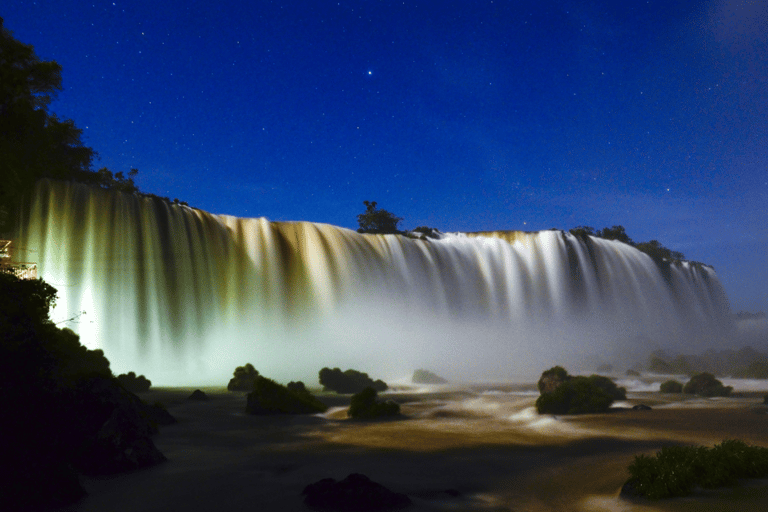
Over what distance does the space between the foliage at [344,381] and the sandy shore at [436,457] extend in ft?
18.0

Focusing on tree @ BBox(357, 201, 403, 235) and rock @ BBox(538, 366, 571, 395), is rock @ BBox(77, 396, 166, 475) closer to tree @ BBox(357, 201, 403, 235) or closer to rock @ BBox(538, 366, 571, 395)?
rock @ BBox(538, 366, 571, 395)

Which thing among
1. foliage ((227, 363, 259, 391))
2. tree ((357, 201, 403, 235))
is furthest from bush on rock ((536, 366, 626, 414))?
tree ((357, 201, 403, 235))

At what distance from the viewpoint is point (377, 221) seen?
169ft

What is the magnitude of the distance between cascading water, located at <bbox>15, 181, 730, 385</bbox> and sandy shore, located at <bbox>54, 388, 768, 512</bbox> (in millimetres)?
10822

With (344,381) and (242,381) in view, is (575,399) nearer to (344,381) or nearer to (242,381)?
(344,381)

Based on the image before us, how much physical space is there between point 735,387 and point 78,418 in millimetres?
24536

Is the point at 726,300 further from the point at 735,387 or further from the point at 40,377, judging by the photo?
the point at 40,377

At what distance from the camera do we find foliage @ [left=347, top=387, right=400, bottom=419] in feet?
42.7

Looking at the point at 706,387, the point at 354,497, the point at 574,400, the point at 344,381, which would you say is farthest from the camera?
the point at 344,381

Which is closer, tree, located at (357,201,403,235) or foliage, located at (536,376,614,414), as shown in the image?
foliage, located at (536,376,614,414)

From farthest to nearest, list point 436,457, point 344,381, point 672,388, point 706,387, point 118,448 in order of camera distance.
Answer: point 344,381 < point 672,388 < point 706,387 < point 436,457 < point 118,448

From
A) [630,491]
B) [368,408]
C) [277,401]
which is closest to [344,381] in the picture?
[277,401]

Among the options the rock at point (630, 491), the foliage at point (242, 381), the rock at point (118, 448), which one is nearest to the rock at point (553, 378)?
the rock at point (630, 491)

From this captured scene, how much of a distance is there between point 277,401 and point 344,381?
6499 mm
